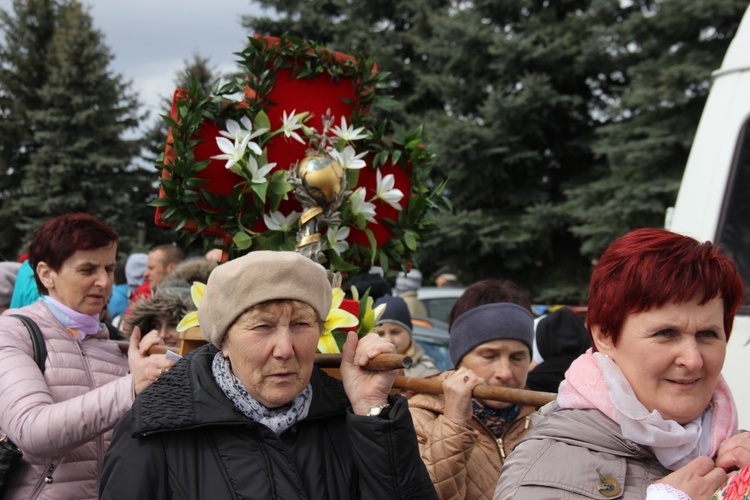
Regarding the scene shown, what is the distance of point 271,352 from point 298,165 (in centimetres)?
121

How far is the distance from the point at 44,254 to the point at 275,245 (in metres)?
0.97

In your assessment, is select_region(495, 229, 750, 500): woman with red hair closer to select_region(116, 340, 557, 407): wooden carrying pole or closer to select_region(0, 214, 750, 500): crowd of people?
select_region(0, 214, 750, 500): crowd of people

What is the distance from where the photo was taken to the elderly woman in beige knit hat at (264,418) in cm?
215

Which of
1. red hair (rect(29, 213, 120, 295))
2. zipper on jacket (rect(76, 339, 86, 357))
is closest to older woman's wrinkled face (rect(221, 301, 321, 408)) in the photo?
zipper on jacket (rect(76, 339, 86, 357))

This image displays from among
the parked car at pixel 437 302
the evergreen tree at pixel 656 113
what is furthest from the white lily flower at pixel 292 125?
the evergreen tree at pixel 656 113

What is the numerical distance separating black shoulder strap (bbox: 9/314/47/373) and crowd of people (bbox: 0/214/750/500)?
2 cm

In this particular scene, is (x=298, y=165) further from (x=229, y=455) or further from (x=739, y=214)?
(x=739, y=214)

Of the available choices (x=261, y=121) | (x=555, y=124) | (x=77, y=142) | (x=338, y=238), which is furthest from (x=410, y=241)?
(x=77, y=142)

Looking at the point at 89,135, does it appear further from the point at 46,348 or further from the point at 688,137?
the point at 46,348

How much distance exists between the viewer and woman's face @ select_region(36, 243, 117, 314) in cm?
333

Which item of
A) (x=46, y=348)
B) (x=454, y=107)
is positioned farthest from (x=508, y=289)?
(x=454, y=107)

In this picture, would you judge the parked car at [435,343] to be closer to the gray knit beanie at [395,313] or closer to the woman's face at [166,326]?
the gray knit beanie at [395,313]

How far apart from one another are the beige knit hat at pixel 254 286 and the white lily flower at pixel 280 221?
100cm

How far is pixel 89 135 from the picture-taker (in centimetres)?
2395
